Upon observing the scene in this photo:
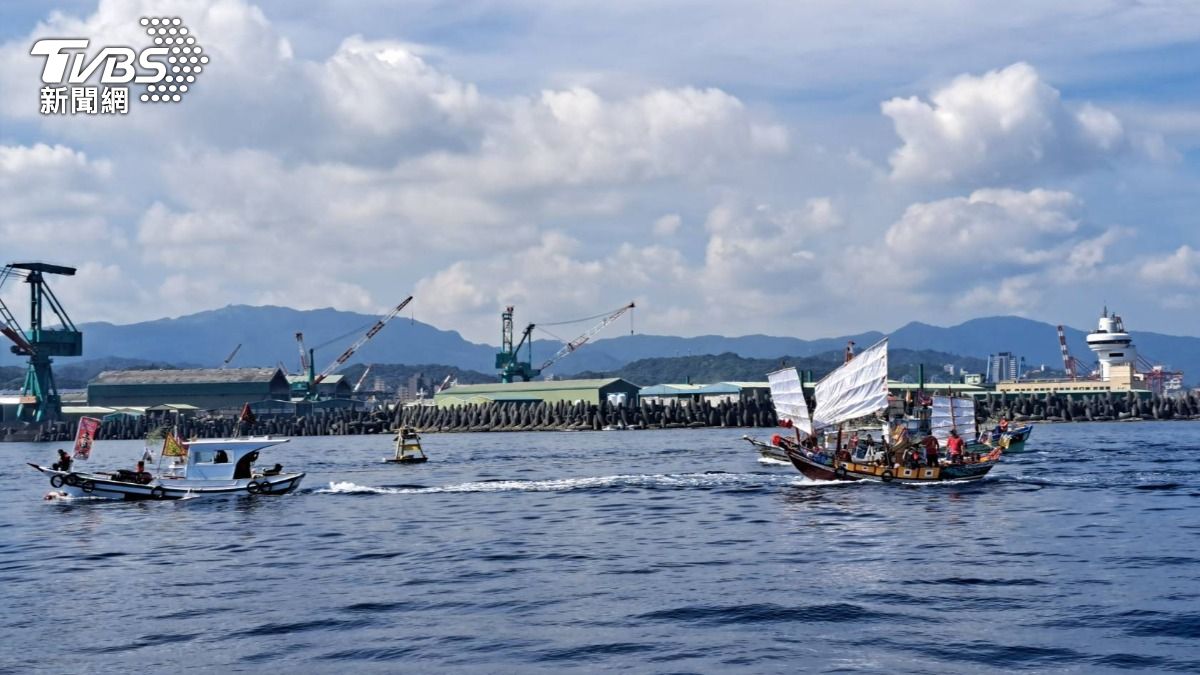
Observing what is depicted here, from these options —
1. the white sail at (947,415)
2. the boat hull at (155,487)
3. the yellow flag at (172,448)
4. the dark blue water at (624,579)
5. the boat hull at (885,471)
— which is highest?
the white sail at (947,415)

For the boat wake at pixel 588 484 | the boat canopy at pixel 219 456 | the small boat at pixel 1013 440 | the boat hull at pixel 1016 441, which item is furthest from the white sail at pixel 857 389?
the boat canopy at pixel 219 456

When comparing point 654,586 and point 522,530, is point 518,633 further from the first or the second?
point 522,530

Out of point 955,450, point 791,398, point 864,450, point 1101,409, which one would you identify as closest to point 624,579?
point 955,450

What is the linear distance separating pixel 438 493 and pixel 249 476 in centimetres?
996

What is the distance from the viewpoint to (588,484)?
68500mm

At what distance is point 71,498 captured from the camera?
65188 millimetres

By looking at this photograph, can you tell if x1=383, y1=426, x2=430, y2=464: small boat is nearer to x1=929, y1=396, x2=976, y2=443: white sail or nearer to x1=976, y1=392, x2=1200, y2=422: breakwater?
x1=929, y1=396, x2=976, y2=443: white sail

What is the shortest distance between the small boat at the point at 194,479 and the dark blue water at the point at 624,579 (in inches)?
44.6

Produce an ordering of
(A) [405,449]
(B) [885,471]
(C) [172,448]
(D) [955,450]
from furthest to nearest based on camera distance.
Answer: (A) [405,449]
(D) [955,450]
(B) [885,471]
(C) [172,448]

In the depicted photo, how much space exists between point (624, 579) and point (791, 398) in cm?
3770

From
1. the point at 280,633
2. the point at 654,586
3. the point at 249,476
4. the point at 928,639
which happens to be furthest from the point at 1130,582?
the point at 249,476

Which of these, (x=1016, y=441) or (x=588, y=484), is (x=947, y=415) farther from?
(x=588, y=484)

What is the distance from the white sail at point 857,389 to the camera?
226 ft

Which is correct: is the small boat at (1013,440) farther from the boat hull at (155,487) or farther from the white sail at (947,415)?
the boat hull at (155,487)
